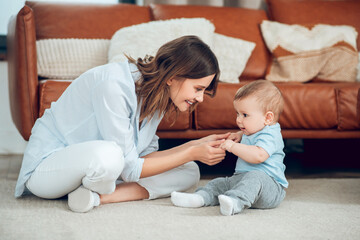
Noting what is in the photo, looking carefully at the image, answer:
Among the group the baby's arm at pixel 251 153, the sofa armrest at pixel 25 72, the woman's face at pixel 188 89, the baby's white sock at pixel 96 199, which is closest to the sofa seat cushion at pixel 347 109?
the baby's arm at pixel 251 153

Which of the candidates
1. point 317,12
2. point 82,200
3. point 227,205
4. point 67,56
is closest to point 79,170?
point 82,200

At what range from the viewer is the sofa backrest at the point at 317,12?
278 cm

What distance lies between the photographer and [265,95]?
1571 millimetres

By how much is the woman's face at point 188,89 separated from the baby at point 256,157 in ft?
0.53

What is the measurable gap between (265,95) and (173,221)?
54 cm

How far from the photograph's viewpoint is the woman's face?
1488 millimetres

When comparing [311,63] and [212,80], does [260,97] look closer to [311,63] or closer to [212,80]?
[212,80]

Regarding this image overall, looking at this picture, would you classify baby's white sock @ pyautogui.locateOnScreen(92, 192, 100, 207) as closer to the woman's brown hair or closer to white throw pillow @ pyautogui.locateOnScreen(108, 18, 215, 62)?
the woman's brown hair

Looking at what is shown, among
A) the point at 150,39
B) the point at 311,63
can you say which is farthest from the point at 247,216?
the point at 311,63

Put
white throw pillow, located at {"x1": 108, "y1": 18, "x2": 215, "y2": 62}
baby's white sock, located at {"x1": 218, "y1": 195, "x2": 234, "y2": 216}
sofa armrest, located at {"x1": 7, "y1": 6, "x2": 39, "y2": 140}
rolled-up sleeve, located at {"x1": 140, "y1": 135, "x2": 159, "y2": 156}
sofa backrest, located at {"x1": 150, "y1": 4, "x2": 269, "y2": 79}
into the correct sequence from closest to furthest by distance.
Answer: baby's white sock, located at {"x1": 218, "y1": 195, "x2": 234, "y2": 216} < rolled-up sleeve, located at {"x1": 140, "y1": 135, "x2": 159, "y2": 156} < sofa armrest, located at {"x1": 7, "y1": 6, "x2": 39, "y2": 140} < white throw pillow, located at {"x1": 108, "y1": 18, "x2": 215, "y2": 62} < sofa backrest, located at {"x1": 150, "y1": 4, "x2": 269, "y2": 79}

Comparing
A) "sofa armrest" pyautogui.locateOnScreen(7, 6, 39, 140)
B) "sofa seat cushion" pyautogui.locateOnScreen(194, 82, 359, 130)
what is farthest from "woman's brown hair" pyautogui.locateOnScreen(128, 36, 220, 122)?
"sofa armrest" pyautogui.locateOnScreen(7, 6, 39, 140)

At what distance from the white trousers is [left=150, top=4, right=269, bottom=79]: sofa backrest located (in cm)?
136

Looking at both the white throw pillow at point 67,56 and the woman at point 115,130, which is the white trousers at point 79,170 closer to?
the woman at point 115,130

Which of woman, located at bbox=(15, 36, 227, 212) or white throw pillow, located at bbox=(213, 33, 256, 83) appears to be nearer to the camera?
woman, located at bbox=(15, 36, 227, 212)
